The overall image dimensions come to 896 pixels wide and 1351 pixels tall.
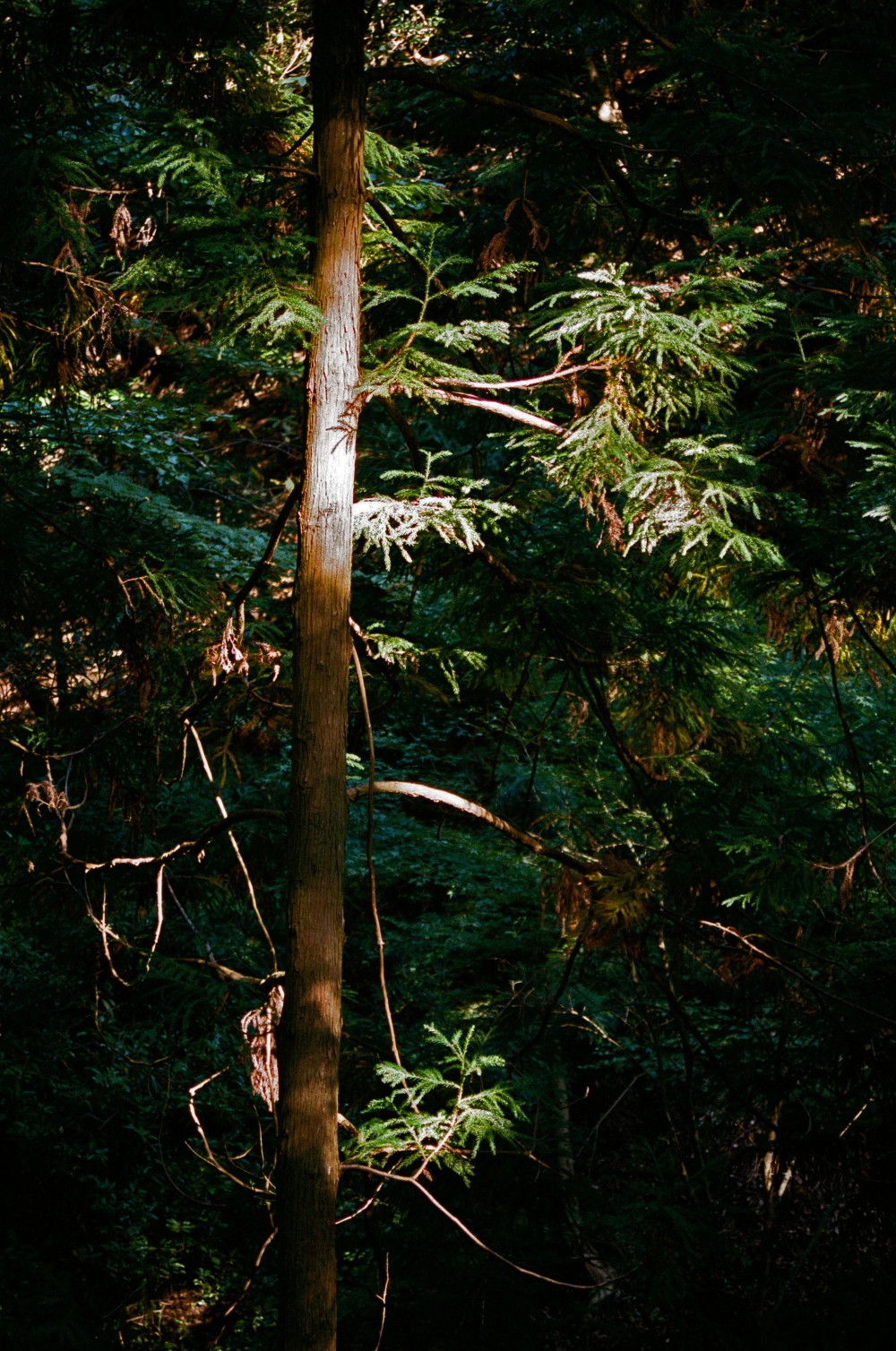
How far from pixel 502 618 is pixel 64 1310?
18.0 feet

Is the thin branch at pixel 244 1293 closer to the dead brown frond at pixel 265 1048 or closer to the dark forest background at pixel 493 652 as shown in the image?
the dark forest background at pixel 493 652

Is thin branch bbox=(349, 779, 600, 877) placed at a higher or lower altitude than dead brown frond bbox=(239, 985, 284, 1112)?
higher

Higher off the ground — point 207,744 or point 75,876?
point 207,744

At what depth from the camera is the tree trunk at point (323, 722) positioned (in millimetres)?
2672

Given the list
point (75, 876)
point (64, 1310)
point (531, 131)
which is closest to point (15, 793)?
point (75, 876)

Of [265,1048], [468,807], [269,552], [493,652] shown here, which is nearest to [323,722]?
[269,552]

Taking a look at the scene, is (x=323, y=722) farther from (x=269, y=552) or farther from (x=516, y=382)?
(x=516, y=382)

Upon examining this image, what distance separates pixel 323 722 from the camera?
2.95m

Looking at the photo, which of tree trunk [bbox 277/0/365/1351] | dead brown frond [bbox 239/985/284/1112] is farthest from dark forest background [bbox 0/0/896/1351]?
tree trunk [bbox 277/0/365/1351]

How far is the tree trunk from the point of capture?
2672 millimetres

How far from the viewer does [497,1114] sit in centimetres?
304

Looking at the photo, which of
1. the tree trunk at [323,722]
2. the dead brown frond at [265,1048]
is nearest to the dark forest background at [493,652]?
the dead brown frond at [265,1048]

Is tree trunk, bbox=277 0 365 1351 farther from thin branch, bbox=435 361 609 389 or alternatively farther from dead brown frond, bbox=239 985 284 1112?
thin branch, bbox=435 361 609 389

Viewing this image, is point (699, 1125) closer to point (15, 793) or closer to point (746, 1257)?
point (746, 1257)
